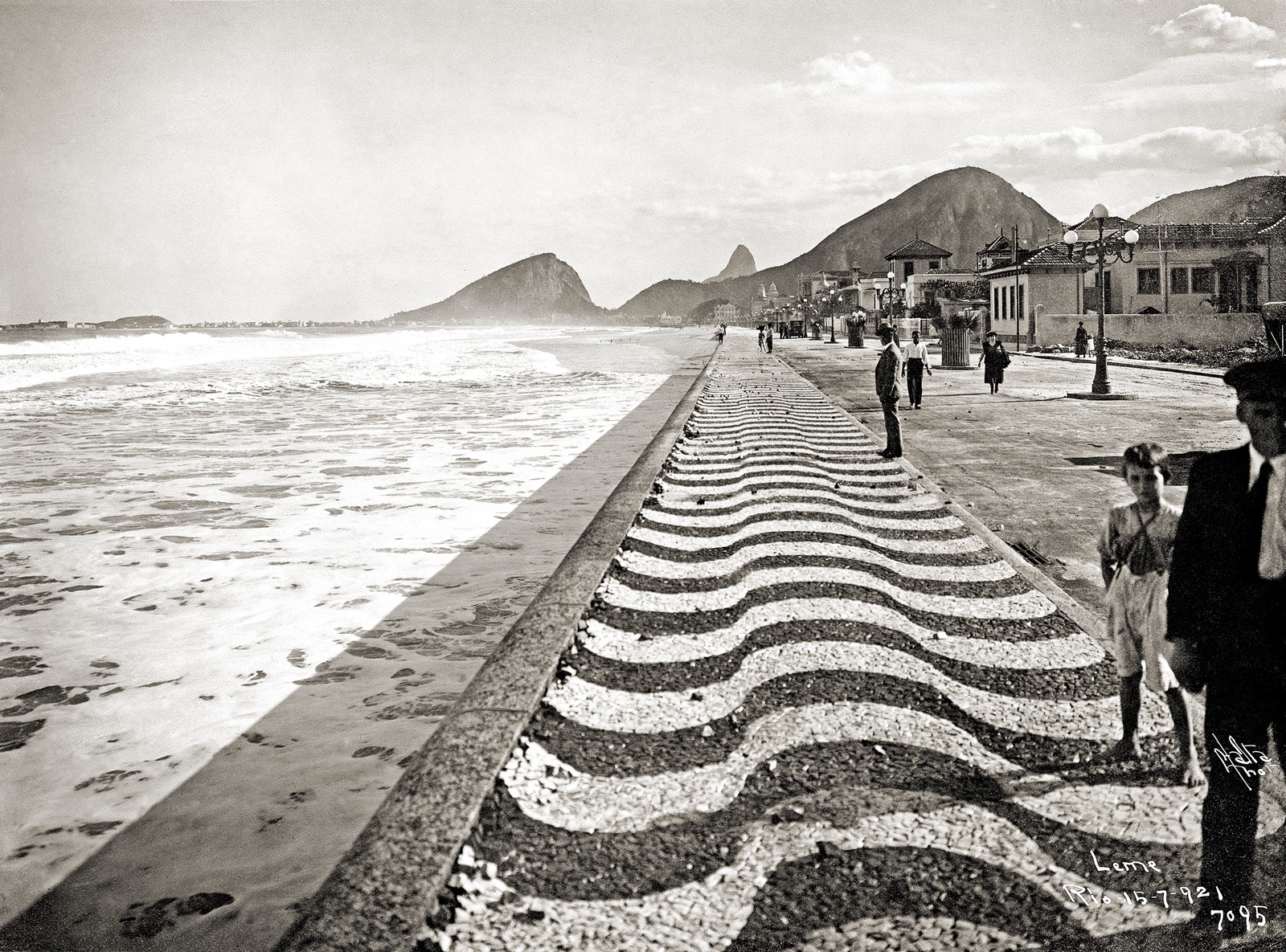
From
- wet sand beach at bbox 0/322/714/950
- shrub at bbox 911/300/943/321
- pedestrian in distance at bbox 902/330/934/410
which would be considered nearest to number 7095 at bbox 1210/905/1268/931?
wet sand beach at bbox 0/322/714/950

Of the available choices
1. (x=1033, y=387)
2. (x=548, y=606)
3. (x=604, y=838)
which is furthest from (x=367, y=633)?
(x=1033, y=387)

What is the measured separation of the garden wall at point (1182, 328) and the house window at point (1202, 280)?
5.31 meters

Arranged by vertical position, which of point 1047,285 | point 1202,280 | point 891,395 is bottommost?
point 891,395

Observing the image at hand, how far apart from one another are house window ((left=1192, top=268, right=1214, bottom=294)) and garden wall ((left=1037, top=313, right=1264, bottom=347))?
5.31 meters

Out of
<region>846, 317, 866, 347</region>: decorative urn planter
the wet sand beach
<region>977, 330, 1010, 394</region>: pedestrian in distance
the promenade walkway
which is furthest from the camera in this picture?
<region>846, 317, 866, 347</region>: decorative urn planter

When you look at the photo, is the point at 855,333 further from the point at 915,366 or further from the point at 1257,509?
the point at 1257,509

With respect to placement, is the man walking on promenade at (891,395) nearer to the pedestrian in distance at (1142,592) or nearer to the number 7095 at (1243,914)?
the pedestrian in distance at (1142,592)

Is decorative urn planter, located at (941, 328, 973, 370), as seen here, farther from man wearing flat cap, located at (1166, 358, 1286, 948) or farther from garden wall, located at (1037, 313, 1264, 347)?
man wearing flat cap, located at (1166, 358, 1286, 948)

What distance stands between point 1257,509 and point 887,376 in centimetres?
807

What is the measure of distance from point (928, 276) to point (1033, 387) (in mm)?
49911

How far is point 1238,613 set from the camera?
2.38 m

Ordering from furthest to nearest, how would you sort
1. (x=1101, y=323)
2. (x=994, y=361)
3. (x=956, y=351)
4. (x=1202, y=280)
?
(x=1202, y=280), (x=956, y=351), (x=994, y=361), (x=1101, y=323)

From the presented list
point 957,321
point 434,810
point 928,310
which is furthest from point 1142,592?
point 928,310

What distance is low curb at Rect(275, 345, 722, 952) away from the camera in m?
2.37
